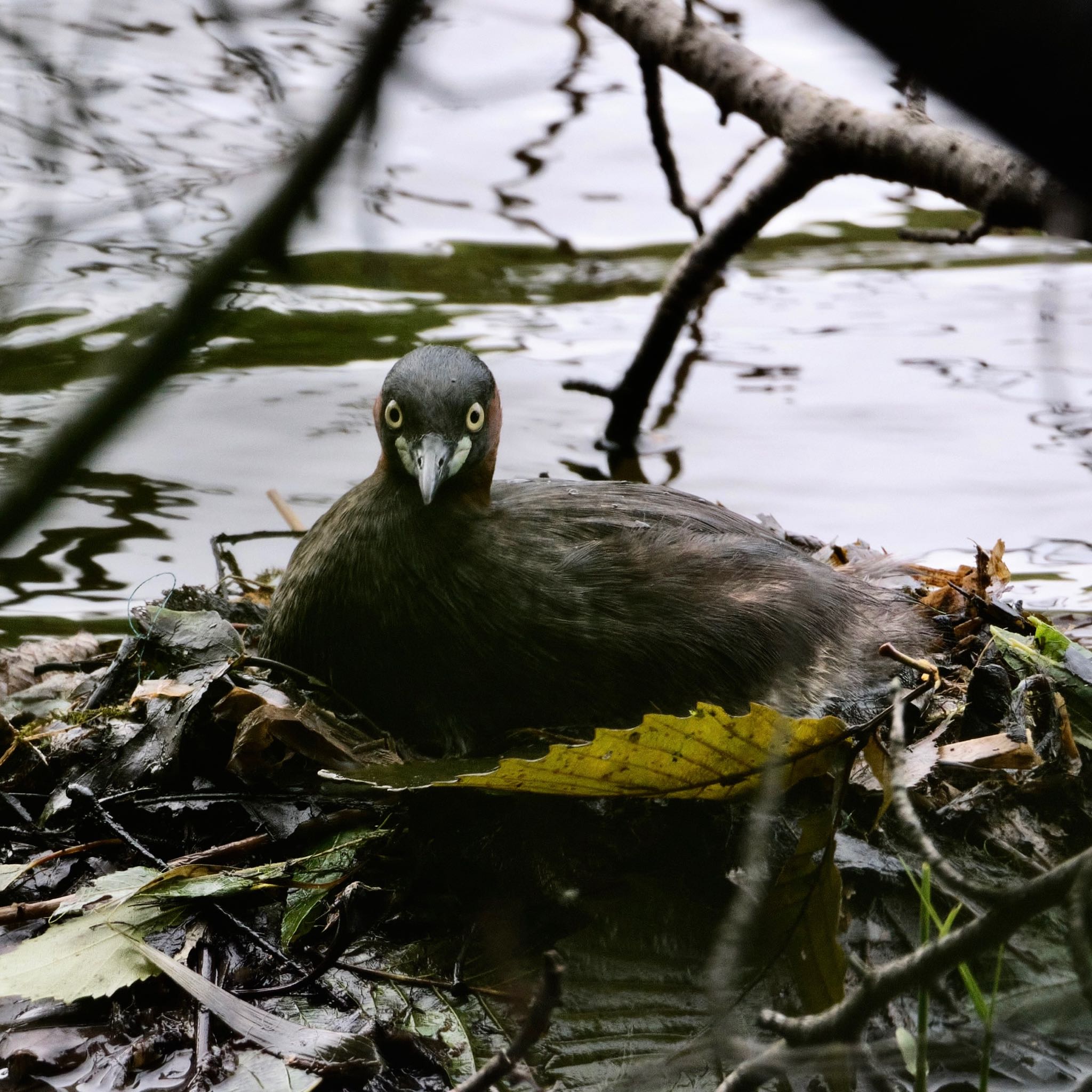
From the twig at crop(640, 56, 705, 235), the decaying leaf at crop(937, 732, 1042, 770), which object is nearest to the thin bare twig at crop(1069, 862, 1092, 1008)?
the decaying leaf at crop(937, 732, 1042, 770)

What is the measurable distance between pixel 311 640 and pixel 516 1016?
4.13 feet

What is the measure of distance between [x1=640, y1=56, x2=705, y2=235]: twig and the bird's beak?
2395mm

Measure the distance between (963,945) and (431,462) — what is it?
2.06 metres

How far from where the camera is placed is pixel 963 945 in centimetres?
163

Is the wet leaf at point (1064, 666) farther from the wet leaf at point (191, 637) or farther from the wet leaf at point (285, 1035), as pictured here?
the wet leaf at point (191, 637)

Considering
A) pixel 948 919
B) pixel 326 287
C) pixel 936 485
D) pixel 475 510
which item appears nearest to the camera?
pixel 948 919

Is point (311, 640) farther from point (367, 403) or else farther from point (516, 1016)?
point (367, 403)

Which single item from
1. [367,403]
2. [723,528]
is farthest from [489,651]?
[367,403]

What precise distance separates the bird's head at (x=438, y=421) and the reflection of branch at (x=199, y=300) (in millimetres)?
2198

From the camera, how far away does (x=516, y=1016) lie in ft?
8.64

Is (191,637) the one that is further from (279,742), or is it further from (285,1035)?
(285,1035)

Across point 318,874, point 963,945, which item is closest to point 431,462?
point 318,874

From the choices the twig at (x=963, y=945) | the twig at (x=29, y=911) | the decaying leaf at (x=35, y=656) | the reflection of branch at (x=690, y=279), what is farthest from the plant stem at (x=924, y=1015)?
the reflection of branch at (x=690, y=279)

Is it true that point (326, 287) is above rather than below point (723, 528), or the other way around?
below
